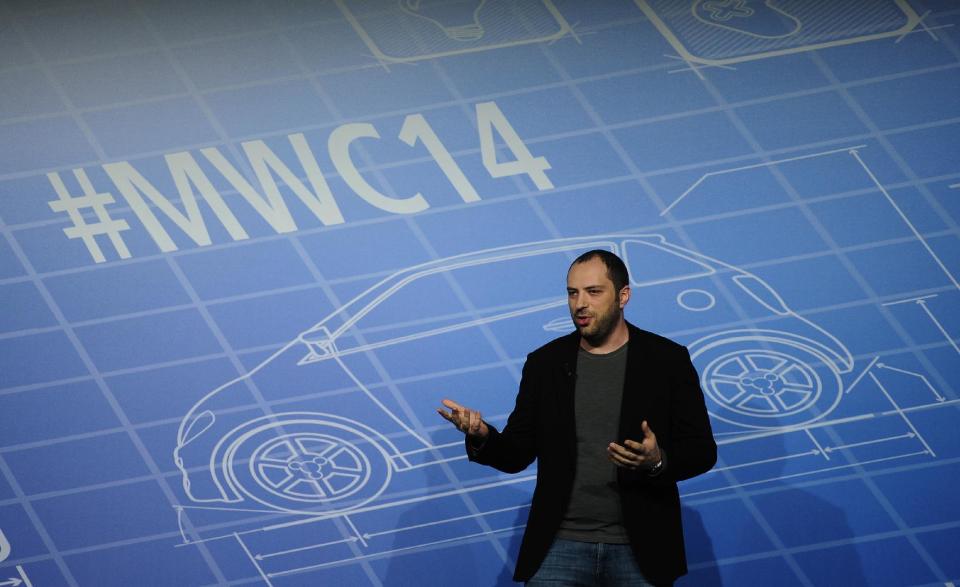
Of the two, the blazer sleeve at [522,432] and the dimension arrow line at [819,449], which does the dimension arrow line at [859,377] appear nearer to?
the dimension arrow line at [819,449]

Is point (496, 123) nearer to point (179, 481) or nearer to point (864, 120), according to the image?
point (864, 120)

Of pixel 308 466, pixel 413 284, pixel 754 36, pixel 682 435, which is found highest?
pixel 754 36

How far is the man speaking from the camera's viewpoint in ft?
11.2

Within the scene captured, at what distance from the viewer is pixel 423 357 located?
14.9 ft

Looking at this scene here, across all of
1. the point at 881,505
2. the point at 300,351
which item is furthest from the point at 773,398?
the point at 300,351

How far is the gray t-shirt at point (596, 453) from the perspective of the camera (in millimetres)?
3451

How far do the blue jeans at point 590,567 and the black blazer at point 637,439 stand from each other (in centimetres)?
3

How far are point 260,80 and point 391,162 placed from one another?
1.98 feet

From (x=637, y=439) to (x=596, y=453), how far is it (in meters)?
0.12

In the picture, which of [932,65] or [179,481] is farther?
[932,65]

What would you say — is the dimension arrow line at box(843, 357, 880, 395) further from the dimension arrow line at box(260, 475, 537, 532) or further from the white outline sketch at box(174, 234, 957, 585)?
the dimension arrow line at box(260, 475, 537, 532)

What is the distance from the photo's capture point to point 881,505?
4523 mm

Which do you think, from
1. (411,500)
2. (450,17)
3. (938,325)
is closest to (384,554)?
(411,500)

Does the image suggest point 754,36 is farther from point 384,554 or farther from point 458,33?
point 384,554
